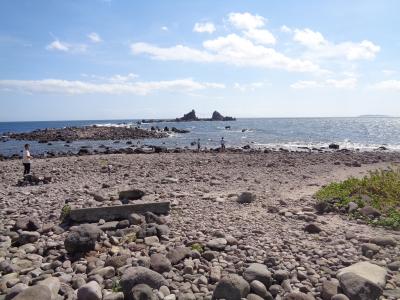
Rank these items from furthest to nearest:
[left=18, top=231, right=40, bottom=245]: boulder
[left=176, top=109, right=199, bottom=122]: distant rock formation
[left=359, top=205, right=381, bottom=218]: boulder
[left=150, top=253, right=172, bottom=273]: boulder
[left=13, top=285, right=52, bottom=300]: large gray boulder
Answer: [left=176, top=109, right=199, bottom=122]: distant rock formation
[left=359, top=205, right=381, bottom=218]: boulder
[left=18, top=231, right=40, bottom=245]: boulder
[left=150, top=253, right=172, bottom=273]: boulder
[left=13, top=285, right=52, bottom=300]: large gray boulder

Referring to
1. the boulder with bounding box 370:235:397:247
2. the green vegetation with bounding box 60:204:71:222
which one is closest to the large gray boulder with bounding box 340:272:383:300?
the boulder with bounding box 370:235:397:247

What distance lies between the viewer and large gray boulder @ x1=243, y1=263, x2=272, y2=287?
6.87m

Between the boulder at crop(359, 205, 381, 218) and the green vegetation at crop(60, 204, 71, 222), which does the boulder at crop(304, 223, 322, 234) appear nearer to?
the boulder at crop(359, 205, 381, 218)

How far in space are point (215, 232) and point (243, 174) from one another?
12.6m

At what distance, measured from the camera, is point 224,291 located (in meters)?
6.34

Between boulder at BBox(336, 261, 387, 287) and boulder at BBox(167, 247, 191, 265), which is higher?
boulder at BBox(336, 261, 387, 287)

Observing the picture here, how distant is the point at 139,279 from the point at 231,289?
158cm

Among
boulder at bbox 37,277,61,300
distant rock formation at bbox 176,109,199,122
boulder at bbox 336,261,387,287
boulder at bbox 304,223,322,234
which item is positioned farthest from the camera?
distant rock formation at bbox 176,109,199,122

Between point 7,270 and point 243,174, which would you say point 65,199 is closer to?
point 7,270

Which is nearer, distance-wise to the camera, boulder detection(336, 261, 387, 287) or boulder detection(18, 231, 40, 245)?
boulder detection(336, 261, 387, 287)

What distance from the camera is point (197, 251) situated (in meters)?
8.33

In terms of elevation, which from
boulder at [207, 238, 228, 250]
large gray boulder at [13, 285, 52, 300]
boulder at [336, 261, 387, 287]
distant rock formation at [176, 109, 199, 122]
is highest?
distant rock formation at [176, 109, 199, 122]

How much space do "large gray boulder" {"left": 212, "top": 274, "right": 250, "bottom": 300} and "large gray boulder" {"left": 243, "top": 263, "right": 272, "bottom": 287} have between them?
1.38 feet

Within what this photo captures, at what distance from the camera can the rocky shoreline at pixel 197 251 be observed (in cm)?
654
